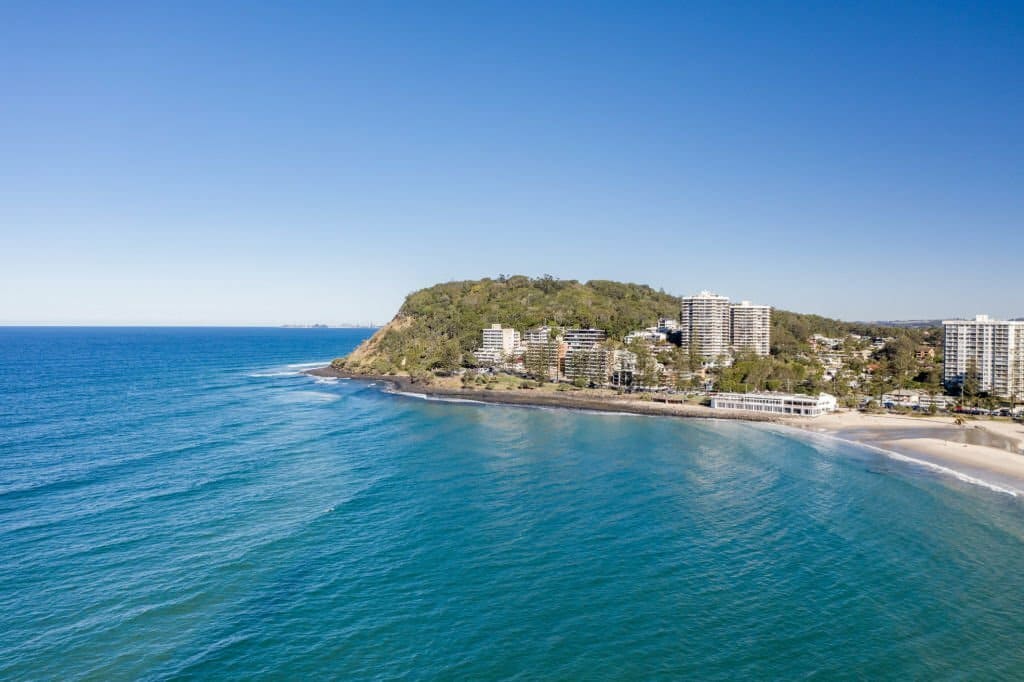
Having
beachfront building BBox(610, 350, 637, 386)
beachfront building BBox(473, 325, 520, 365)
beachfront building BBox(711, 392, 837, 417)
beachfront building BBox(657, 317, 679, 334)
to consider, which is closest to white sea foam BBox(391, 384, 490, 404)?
beachfront building BBox(610, 350, 637, 386)

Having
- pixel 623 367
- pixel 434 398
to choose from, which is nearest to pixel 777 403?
pixel 623 367

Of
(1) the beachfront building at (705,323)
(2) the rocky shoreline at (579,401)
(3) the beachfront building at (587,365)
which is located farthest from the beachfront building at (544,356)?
(1) the beachfront building at (705,323)

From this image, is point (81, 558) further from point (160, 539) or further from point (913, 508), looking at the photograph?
point (913, 508)

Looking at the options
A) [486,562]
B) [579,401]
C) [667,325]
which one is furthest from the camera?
[667,325]

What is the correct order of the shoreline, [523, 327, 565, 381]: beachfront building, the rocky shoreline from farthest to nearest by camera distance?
[523, 327, 565, 381]: beachfront building, the rocky shoreline, the shoreline

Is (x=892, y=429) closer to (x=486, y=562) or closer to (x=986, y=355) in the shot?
(x=986, y=355)

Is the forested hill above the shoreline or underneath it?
above

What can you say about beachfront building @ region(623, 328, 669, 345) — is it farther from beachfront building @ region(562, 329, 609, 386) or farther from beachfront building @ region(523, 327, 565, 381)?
beachfront building @ region(523, 327, 565, 381)
